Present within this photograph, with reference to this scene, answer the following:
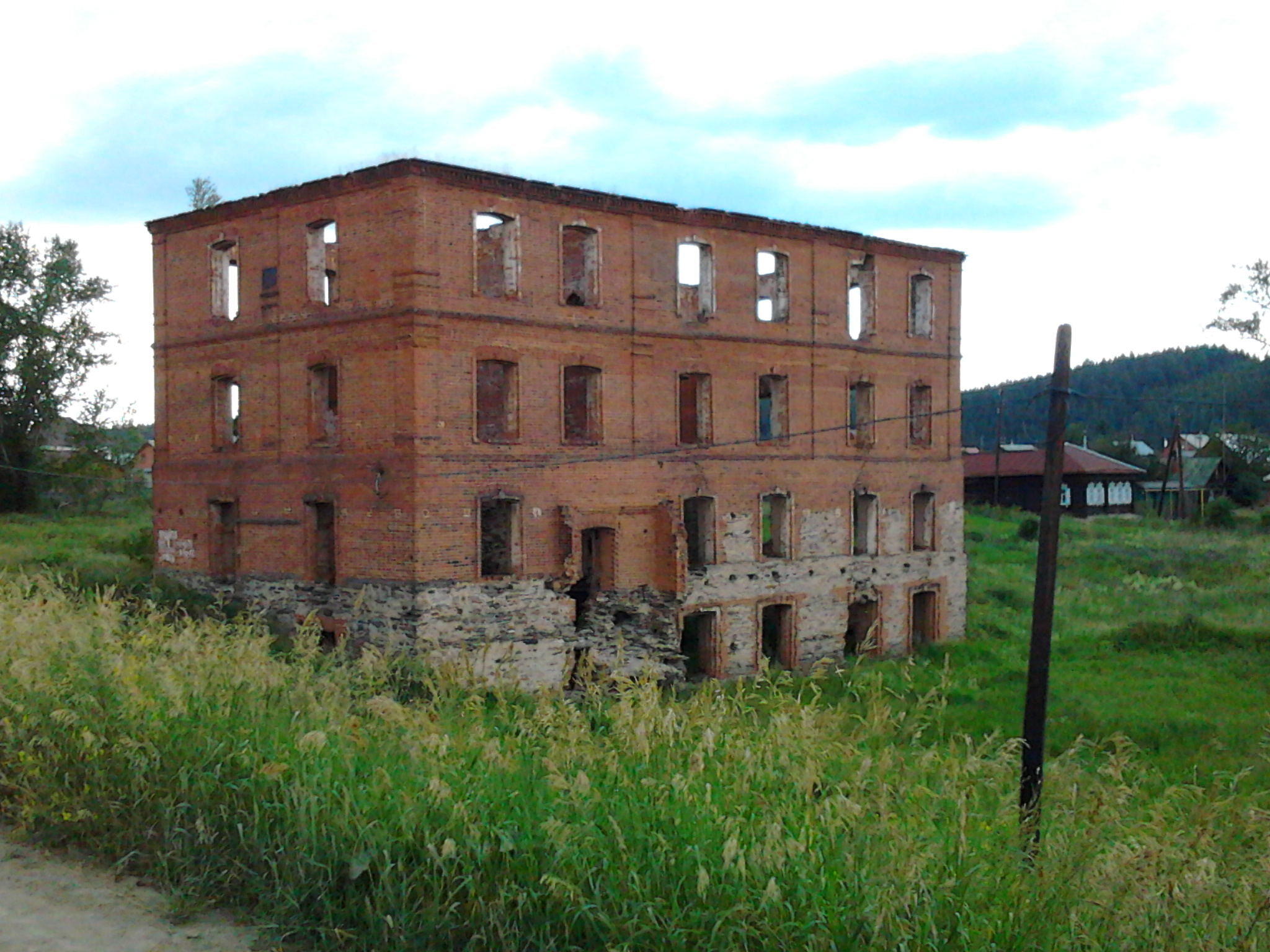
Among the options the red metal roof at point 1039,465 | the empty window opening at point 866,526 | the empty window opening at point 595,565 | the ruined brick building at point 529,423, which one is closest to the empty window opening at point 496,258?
the ruined brick building at point 529,423

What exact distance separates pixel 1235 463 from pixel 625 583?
5522 cm

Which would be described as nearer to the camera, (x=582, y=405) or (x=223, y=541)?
(x=582, y=405)

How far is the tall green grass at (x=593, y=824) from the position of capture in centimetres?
539

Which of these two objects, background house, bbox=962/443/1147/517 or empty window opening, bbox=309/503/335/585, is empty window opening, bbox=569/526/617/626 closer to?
empty window opening, bbox=309/503/335/585

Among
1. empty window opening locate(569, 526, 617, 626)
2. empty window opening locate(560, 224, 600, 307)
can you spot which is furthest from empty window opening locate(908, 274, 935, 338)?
empty window opening locate(569, 526, 617, 626)

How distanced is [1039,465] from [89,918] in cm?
5529

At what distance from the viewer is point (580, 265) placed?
22625 mm

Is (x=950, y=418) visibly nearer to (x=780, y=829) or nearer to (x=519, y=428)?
(x=519, y=428)

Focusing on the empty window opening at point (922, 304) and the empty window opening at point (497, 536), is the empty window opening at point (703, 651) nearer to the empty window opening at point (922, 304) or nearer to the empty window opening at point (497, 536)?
the empty window opening at point (497, 536)

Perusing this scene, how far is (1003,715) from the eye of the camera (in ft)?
60.4

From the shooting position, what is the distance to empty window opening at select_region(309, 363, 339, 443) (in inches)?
797

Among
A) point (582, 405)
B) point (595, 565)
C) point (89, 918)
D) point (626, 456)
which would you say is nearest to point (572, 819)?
point (89, 918)

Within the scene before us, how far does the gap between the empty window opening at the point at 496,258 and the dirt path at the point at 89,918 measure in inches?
547

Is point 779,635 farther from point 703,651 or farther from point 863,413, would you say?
point 863,413
